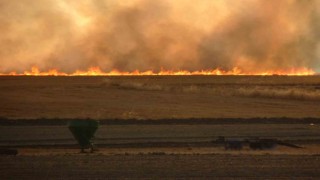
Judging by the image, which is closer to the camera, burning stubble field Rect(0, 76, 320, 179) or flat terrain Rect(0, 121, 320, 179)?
flat terrain Rect(0, 121, 320, 179)

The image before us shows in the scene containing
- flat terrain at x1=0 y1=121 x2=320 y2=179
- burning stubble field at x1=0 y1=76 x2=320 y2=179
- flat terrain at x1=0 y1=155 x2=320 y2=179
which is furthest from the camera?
burning stubble field at x1=0 y1=76 x2=320 y2=179

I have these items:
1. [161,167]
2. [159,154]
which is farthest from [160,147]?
[161,167]

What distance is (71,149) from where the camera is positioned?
24.8 metres

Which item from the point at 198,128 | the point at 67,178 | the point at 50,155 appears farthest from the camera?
the point at 198,128

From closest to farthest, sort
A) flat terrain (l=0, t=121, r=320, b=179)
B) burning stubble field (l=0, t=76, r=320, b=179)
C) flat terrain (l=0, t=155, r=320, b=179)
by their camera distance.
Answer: flat terrain (l=0, t=155, r=320, b=179) → flat terrain (l=0, t=121, r=320, b=179) → burning stubble field (l=0, t=76, r=320, b=179)

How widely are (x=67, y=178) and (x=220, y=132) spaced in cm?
1496

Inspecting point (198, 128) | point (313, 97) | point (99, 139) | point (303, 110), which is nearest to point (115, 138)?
point (99, 139)

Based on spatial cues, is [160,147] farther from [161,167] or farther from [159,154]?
[161,167]

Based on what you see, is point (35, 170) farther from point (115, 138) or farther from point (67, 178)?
point (115, 138)

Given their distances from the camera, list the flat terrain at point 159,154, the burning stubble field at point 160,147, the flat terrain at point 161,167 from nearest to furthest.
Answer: the flat terrain at point 161,167 → the flat terrain at point 159,154 → the burning stubble field at point 160,147

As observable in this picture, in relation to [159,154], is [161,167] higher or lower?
lower

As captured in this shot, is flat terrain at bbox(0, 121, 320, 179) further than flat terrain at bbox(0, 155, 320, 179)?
Yes

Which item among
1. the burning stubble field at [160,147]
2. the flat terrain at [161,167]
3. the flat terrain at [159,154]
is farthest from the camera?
the burning stubble field at [160,147]

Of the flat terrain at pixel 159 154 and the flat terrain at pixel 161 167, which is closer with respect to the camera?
the flat terrain at pixel 161 167
